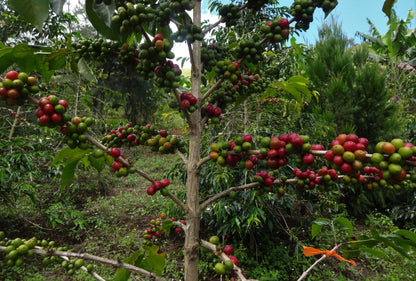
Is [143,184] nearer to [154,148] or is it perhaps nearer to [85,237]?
[85,237]

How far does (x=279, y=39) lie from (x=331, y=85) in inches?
171

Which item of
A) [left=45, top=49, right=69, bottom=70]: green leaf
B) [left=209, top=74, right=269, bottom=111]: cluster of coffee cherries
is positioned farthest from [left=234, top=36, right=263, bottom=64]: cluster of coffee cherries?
[left=45, top=49, right=69, bottom=70]: green leaf

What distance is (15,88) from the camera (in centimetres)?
68

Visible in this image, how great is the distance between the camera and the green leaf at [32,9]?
77 cm

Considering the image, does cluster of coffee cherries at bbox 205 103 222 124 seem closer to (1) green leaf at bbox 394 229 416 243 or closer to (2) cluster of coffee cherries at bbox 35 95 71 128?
(2) cluster of coffee cherries at bbox 35 95 71 128

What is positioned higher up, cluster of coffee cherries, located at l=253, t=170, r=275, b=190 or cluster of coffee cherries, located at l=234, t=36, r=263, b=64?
cluster of coffee cherries, located at l=234, t=36, r=263, b=64

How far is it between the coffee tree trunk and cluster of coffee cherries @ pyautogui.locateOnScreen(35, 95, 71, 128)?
0.44 meters

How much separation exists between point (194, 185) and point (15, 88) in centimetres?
67

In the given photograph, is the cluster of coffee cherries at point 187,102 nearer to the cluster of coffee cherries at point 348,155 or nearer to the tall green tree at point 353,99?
the cluster of coffee cherries at point 348,155

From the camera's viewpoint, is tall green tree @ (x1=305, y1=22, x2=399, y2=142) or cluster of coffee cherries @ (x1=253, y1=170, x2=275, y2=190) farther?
tall green tree @ (x1=305, y1=22, x2=399, y2=142)

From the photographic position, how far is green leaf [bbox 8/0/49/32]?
0.77 m

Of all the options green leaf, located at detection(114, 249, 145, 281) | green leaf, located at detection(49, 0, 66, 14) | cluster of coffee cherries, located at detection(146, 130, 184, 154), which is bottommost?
green leaf, located at detection(114, 249, 145, 281)

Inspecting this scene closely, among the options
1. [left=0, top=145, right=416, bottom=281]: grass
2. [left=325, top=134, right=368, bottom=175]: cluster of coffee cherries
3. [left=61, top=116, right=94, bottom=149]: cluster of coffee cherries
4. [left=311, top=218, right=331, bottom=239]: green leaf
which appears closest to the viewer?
[left=325, top=134, right=368, bottom=175]: cluster of coffee cherries

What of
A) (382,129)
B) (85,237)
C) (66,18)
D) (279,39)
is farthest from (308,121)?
(66,18)
